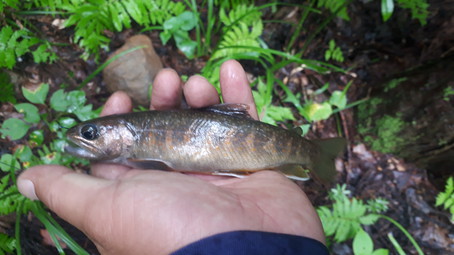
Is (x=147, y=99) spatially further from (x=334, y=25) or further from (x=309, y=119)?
(x=334, y=25)

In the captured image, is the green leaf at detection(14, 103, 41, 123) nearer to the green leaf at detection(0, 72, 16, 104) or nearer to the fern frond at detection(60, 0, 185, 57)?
the green leaf at detection(0, 72, 16, 104)

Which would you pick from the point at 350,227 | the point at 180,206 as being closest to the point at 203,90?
the point at 180,206

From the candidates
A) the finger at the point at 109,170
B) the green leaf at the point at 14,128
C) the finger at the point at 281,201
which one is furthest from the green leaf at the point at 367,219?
the green leaf at the point at 14,128

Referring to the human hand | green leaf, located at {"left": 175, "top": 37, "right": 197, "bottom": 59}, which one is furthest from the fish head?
green leaf, located at {"left": 175, "top": 37, "right": 197, "bottom": 59}

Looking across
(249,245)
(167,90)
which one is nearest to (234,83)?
(167,90)

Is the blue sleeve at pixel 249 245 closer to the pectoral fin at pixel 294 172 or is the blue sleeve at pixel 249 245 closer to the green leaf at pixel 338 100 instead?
the pectoral fin at pixel 294 172

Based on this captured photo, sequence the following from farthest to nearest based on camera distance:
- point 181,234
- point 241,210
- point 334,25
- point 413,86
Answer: point 334,25 → point 413,86 → point 241,210 → point 181,234
